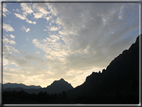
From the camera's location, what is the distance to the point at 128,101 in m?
50.1

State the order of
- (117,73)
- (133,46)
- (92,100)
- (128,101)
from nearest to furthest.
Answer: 1. (128,101)
2. (92,100)
3. (117,73)
4. (133,46)

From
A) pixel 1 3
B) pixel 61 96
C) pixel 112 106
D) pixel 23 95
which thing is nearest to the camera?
pixel 112 106

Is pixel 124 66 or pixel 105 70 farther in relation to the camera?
pixel 105 70

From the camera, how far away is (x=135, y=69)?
88.9m

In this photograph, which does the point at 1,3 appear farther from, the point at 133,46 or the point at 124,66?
the point at 133,46

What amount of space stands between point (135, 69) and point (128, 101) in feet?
159

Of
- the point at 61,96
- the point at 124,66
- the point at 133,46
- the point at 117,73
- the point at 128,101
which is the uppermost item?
the point at 133,46

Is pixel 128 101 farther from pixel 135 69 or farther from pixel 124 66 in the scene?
pixel 124 66

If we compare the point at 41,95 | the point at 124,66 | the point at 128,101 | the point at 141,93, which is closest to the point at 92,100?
the point at 128,101

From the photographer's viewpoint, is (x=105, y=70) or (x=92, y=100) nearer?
(x=92, y=100)

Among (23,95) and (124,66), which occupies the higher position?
(124,66)

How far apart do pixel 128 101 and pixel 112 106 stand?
4601 cm

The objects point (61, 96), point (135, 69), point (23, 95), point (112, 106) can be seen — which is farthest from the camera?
point (135, 69)

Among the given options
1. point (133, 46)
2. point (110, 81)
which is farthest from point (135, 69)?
point (133, 46)
